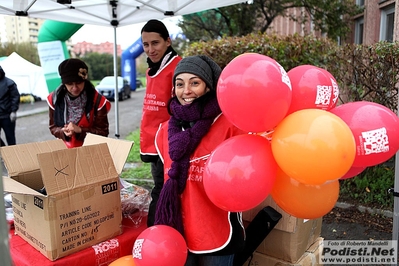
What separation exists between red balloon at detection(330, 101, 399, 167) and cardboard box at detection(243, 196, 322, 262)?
2.96 ft

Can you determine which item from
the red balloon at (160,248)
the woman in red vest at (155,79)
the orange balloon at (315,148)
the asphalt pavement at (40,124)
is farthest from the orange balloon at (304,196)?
the asphalt pavement at (40,124)

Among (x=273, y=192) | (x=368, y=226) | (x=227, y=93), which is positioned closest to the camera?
(x=227, y=93)

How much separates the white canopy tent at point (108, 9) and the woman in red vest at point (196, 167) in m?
2.16

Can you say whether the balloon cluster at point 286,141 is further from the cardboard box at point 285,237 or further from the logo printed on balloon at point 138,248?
the cardboard box at point 285,237

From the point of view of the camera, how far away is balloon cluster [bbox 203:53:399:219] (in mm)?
1204

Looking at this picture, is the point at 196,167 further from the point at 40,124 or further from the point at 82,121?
the point at 40,124

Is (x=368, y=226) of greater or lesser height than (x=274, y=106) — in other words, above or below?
below

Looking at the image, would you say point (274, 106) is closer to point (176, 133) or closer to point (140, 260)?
point (176, 133)

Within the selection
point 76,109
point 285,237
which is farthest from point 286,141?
point 76,109

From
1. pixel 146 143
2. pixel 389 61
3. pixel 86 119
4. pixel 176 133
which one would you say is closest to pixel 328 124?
pixel 176 133

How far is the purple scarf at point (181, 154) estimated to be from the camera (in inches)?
65.7

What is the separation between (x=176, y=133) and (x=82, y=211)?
0.64 meters

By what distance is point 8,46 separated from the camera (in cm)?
2003

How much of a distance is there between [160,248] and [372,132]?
1.02m
